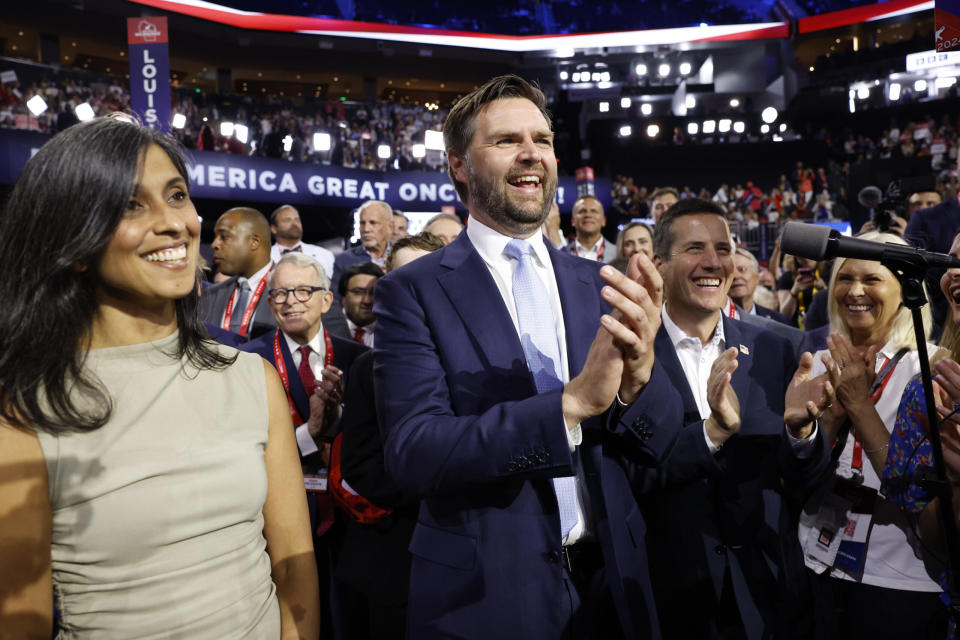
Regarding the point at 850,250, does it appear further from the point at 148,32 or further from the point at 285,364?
the point at 148,32

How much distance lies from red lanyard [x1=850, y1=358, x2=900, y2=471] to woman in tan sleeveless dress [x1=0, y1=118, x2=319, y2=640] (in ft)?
5.88

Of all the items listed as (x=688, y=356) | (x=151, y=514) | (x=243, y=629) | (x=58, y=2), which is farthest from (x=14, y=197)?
(x=58, y=2)

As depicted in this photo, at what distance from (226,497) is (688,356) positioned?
1.61m

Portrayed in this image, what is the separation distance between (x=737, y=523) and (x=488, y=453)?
106cm

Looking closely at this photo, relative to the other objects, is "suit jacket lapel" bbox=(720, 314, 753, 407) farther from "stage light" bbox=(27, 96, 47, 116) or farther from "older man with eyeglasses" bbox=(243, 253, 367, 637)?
"stage light" bbox=(27, 96, 47, 116)

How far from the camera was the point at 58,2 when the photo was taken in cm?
2008

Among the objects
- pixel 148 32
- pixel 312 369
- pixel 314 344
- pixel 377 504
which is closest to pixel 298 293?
pixel 314 344

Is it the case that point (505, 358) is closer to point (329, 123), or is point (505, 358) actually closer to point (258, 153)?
point (258, 153)

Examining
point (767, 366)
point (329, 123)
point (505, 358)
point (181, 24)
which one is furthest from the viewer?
point (181, 24)

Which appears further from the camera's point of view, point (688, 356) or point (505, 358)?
point (688, 356)

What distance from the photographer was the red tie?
321 centimetres

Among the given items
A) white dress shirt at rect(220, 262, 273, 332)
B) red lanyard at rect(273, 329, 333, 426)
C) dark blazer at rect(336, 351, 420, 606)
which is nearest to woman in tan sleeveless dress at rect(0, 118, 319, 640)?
dark blazer at rect(336, 351, 420, 606)

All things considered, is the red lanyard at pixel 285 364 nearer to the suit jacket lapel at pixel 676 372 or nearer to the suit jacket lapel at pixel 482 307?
the suit jacket lapel at pixel 676 372

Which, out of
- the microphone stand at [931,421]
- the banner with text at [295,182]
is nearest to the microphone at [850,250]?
the microphone stand at [931,421]
